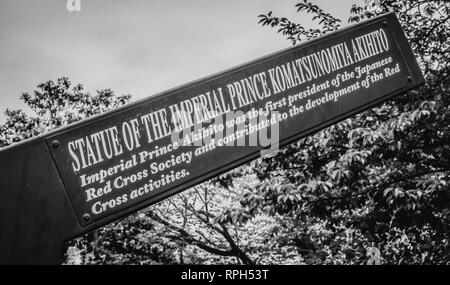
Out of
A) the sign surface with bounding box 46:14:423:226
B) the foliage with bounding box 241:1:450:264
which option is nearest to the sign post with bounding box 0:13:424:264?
the sign surface with bounding box 46:14:423:226

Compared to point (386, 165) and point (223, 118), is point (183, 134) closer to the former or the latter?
point (223, 118)

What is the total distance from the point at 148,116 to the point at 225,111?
0.39 metres

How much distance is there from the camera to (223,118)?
169 cm

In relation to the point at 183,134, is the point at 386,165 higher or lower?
lower

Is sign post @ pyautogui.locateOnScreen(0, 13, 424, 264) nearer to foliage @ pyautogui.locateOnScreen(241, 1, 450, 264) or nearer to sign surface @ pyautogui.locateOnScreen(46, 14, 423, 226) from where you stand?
sign surface @ pyautogui.locateOnScreen(46, 14, 423, 226)

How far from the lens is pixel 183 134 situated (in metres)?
1.63

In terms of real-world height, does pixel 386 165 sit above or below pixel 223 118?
below

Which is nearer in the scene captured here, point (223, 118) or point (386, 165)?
point (223, 118)

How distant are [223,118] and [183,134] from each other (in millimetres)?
221

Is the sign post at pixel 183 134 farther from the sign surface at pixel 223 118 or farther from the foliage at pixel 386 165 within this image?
the foliage at pixel 386 165

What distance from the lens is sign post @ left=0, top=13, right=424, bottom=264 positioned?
4.57 ft

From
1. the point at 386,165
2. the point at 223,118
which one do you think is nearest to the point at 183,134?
the point at 223,118
